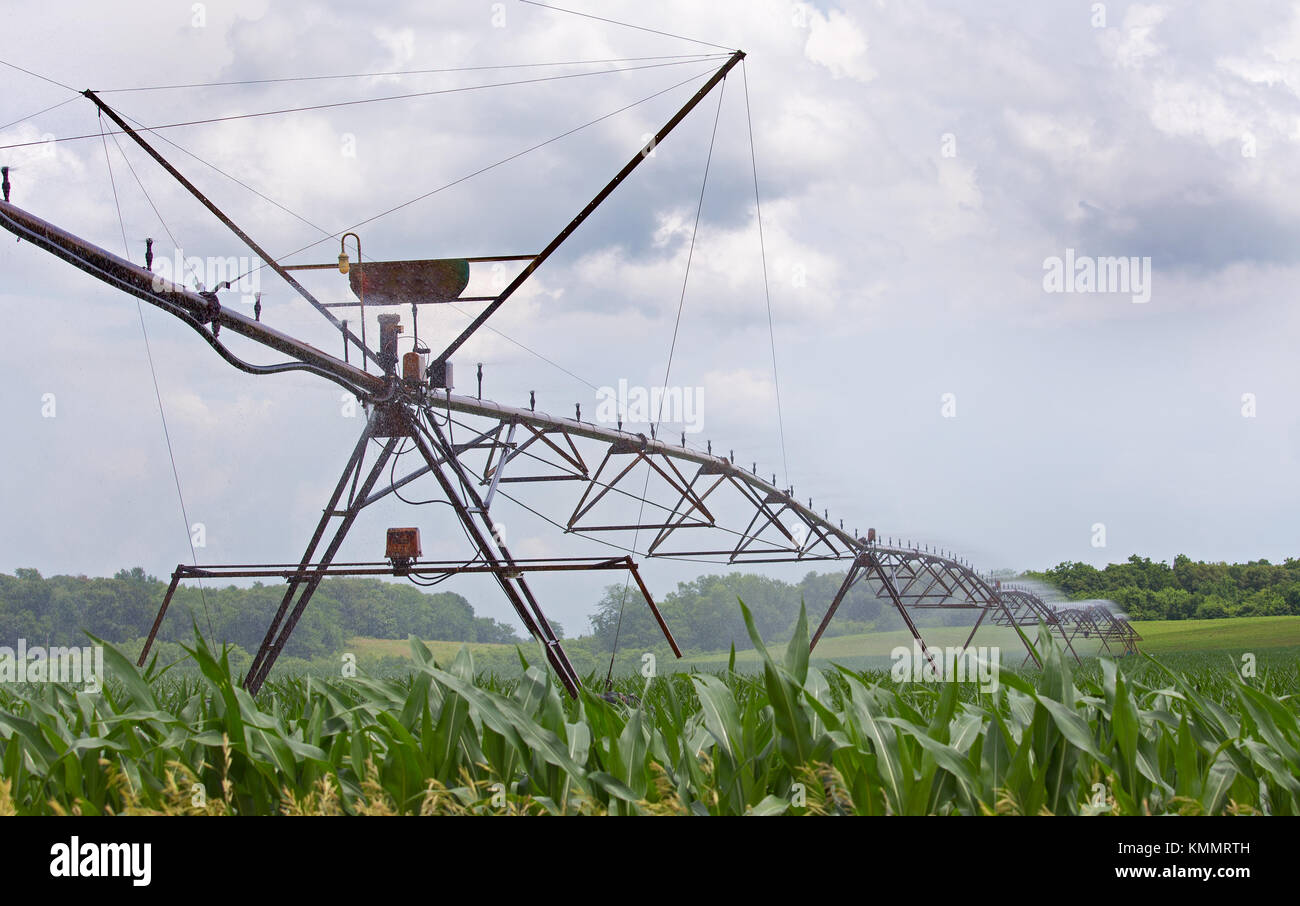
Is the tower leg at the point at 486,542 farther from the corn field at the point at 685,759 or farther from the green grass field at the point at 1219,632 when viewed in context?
the green grass field at the point at 1219,632

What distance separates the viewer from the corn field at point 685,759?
2857mm

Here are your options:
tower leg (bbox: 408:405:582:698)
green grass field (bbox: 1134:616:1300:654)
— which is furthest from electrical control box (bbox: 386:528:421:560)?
green grass field (bbox: 1134:616:1300:654)

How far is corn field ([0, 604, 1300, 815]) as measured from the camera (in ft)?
9.37

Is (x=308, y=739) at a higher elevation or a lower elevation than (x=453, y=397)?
lower

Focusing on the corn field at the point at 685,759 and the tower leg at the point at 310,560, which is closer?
the corn field at the point at 685,759

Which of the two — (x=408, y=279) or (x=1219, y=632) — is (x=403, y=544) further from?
(x=1219, y=632)

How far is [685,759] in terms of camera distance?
10.1 feet

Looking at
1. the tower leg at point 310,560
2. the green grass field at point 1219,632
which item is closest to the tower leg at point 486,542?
the tower leg at point 310,560

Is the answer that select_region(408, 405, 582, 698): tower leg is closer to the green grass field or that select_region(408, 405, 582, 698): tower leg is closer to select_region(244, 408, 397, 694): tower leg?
select_region(244, 408, 397, 694): tower leg

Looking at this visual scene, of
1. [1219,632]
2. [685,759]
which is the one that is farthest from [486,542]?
[1219,632]
